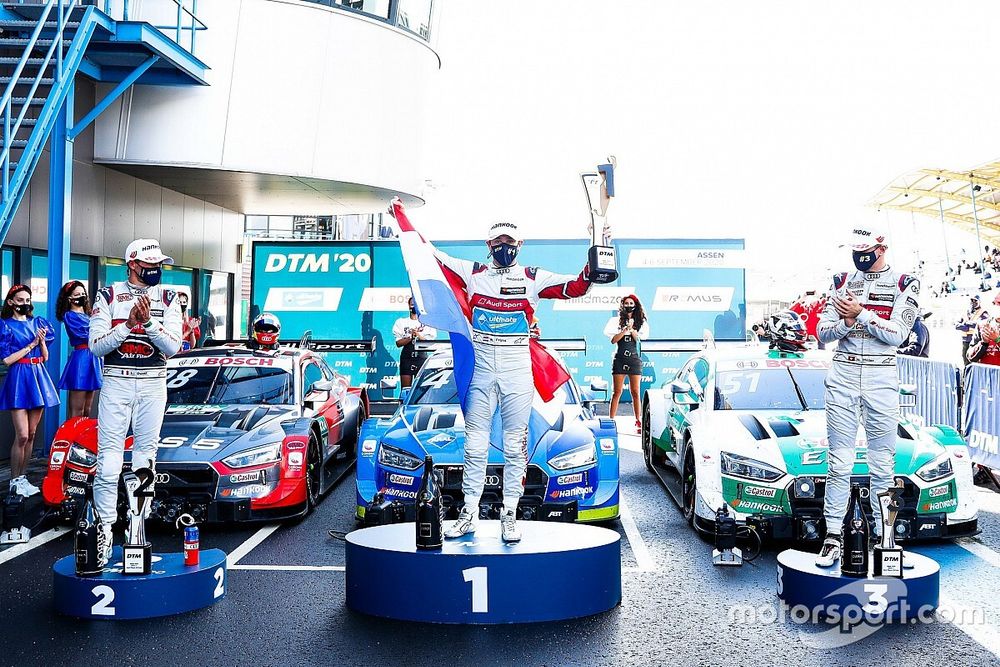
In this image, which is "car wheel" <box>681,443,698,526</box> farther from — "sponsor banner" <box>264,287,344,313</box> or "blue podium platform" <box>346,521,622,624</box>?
"sponsor banner" <box>264,287,344,313</box>

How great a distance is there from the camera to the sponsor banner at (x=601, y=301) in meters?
17.1

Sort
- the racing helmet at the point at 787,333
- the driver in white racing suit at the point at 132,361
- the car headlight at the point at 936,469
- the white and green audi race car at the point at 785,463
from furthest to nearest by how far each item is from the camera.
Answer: the racing helmet at the point at 787,333 → the car headlight at the point at 936,469 → the white and green audi race car at the point at 785,463 → the driver in white racing suit at the point at 132,361

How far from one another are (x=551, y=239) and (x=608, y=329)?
406 cm

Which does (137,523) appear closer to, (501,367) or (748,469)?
(501,367)

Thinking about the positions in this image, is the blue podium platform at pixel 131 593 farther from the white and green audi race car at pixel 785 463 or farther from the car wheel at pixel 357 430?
the car wheel at pixel 357 430

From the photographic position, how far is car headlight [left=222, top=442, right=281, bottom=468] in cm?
746

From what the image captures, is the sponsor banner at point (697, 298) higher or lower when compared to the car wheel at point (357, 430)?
higher

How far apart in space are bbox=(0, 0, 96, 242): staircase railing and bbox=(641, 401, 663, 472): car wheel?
6.62 metres

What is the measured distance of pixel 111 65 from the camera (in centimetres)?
1191

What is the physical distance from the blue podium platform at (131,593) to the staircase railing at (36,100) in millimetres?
4476

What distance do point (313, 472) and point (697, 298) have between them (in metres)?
10.1

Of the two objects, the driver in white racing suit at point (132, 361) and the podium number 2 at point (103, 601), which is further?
the driver in white racing suit at point (132, 361)

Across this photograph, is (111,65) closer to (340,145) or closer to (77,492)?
(340,145)

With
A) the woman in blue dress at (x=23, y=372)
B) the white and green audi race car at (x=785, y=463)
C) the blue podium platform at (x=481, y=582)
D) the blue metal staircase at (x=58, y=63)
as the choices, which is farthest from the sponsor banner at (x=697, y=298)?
the blue podium platform at (x=481, y=582)
